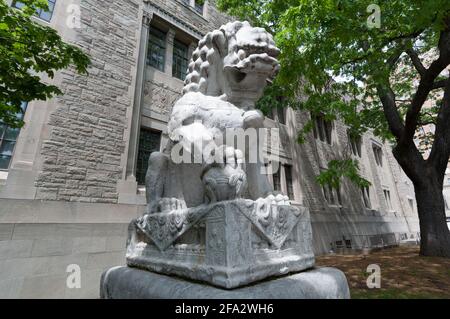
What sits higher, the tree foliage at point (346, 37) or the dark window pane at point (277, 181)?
the tree foliage at point (346, 37)

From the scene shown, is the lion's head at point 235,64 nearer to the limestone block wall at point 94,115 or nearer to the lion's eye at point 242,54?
the lion's eye at point 242,54

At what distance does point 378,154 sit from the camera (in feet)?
69.3

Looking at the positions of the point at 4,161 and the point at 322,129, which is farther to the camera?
the point at 322,129

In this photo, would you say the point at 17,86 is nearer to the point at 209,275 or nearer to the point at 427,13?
the point at 209,275

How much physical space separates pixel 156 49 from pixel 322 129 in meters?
11.3

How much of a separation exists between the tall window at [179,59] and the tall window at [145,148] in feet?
8.11

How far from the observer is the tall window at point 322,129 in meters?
15.0

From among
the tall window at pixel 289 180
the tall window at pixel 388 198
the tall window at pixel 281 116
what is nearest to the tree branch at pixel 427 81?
the tall window at pixel 289 180

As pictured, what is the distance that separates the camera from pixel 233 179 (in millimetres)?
1472

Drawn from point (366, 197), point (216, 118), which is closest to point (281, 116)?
point (366, 197)

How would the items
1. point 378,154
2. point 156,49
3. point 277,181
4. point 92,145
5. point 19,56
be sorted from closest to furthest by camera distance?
point 19,56
point 92,145
point 156,49
point 277,181
point 378,154

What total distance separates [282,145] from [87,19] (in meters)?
8.81

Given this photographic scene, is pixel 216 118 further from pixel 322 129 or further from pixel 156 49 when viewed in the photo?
pixel 322 129

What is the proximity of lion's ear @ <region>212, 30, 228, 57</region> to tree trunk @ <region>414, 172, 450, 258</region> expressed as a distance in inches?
311
